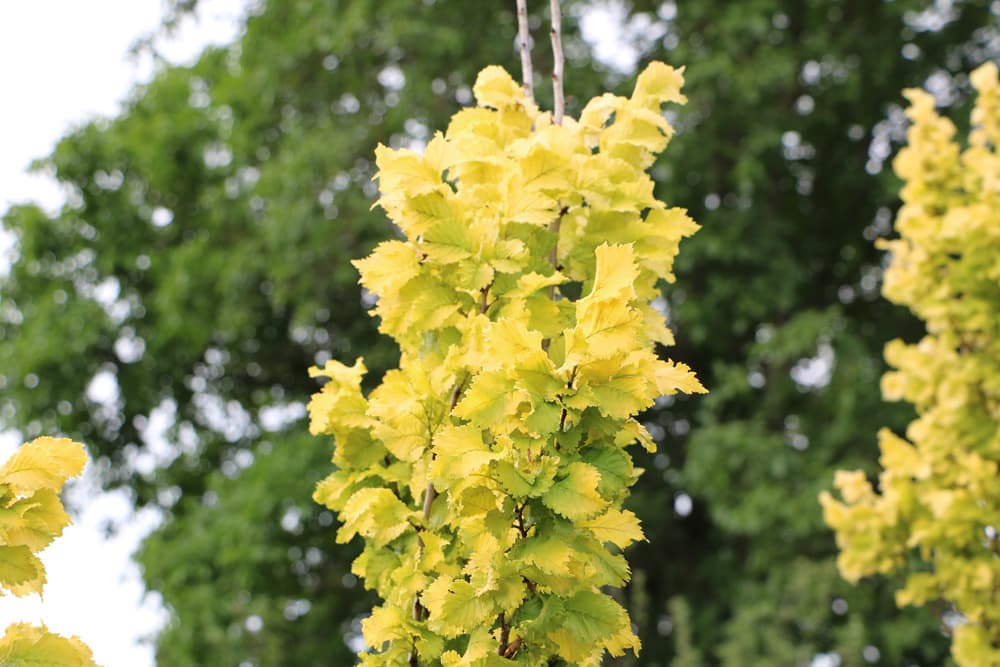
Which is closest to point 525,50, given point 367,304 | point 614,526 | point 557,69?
point 557,69

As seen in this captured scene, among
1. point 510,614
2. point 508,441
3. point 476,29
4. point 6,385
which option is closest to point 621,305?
point 508,441

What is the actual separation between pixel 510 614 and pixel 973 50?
33.4ft

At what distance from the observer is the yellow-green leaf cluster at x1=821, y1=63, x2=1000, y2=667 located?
494cm

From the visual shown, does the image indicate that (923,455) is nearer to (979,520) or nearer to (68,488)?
(979,520)

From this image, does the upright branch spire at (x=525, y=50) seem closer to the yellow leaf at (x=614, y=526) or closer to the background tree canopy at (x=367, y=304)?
the yellow leaf at (x=614, y=526)

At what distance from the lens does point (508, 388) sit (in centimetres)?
197

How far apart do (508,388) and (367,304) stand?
8.68m

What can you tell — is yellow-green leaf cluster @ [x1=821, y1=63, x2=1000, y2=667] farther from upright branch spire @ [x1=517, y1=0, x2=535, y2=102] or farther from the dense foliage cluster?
the dense foliage cluster

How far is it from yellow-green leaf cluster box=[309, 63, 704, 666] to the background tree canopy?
5.97 meters

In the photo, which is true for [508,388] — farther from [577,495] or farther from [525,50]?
[525,50]

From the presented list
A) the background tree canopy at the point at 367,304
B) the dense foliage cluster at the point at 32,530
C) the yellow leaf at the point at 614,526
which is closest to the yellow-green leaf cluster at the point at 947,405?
the background tree canopy at the point at 367,304

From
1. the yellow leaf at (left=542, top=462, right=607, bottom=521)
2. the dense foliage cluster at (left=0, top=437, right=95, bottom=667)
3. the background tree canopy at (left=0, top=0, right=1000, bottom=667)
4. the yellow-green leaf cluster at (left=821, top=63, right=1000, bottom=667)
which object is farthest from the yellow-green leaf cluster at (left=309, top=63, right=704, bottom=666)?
the background tree canopy at (left=0, top=0, right=1000, bottom=667)

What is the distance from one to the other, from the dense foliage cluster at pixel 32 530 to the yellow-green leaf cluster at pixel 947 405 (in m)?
4.01

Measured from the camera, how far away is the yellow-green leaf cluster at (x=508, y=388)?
1.95 meters
